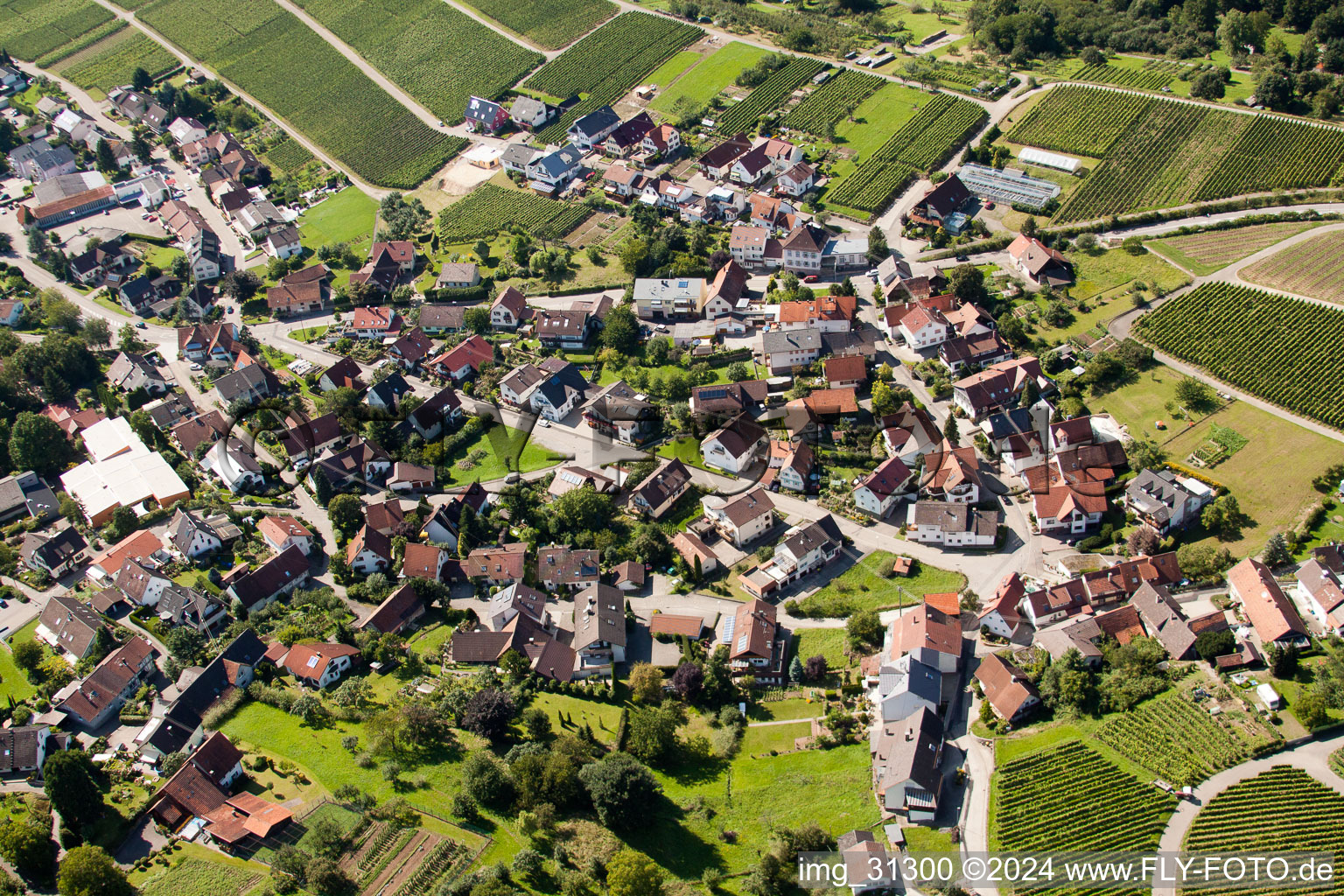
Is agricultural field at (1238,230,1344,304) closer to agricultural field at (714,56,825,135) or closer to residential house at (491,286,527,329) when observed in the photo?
agricultural field at (714,56,825,135)

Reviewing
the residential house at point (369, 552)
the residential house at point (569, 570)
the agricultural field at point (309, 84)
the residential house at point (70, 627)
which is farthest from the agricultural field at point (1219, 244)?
the residential house at point (70, 627)

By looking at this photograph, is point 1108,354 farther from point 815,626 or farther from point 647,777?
point 647,777

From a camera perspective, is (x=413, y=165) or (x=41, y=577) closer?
(x=41, y=577)

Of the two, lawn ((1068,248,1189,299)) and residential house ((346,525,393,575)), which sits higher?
lawn ((1068,248,1189,299))

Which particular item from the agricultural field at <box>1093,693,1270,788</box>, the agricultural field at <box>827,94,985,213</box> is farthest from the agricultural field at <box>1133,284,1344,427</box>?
the agricultural field at <box>827,94,985,213</box>

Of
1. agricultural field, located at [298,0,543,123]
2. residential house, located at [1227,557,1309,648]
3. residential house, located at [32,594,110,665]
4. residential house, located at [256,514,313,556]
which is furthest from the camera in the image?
agricultural field, located at [298,0,543,123]

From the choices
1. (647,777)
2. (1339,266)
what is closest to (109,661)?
(647,777)

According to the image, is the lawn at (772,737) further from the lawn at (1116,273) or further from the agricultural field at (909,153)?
the agricultural field at (909,153)
